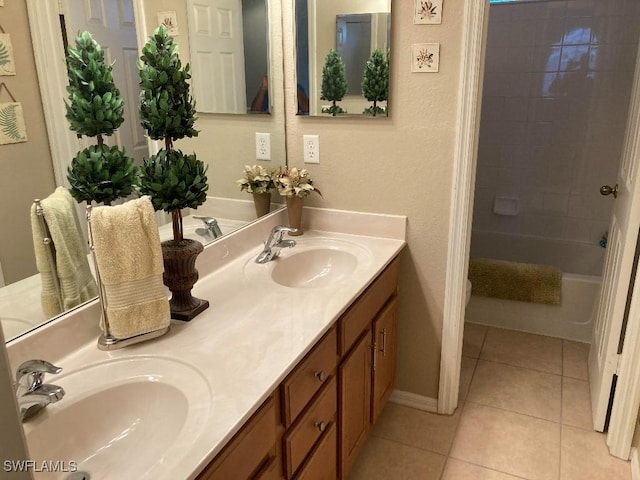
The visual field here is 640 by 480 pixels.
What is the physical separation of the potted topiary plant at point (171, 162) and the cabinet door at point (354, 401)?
1.79 ft

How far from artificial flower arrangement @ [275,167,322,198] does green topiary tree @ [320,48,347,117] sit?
0.28 m

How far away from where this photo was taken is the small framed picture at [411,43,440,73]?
1.91 metres

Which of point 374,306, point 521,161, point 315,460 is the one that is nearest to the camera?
point 315,460

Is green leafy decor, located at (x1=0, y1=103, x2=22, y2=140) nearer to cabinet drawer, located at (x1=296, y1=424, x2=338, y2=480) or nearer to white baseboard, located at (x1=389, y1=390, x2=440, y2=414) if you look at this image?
cabinet drawer, located at (x1=296, y1=424, x2=338, y2=480)

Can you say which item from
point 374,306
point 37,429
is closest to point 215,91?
point 374,306

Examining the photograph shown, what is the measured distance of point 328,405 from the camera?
5.07ft

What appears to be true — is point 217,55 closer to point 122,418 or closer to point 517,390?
Answer: point 122,418

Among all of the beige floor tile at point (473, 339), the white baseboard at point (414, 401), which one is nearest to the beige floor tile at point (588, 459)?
the white baseboard at point (414, 401)

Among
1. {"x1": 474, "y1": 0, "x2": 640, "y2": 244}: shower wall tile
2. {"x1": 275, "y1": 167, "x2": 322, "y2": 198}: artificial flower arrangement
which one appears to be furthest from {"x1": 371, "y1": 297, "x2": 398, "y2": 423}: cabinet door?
{"x1": 474, "y1": 0, "x2": 640, "y2": 244}: shower wall tile

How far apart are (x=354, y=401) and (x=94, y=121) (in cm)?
120

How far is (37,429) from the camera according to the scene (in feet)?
3.27

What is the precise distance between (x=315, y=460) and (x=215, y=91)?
1.32 meters

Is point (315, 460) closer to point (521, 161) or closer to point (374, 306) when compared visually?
point (374, 306)

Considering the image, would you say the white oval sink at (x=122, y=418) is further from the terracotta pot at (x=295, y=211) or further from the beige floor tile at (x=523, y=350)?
the beige floor tile at (x=523, y=350)
